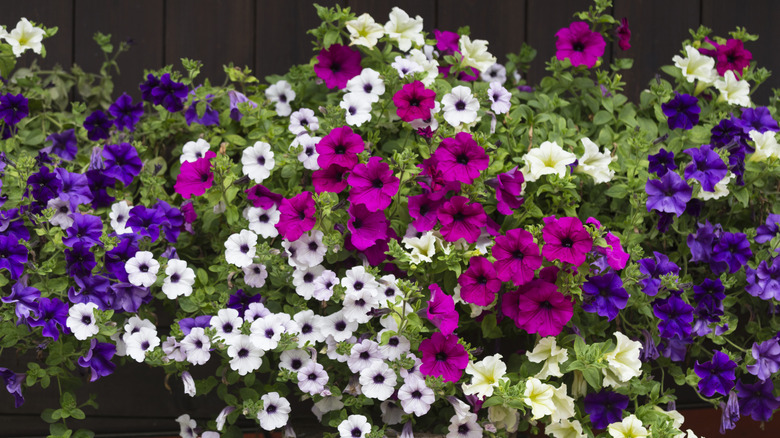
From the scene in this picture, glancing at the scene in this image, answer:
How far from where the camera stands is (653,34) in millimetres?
2162

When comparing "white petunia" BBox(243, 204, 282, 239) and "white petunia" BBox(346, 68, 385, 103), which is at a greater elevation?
"white petunia" BBox(346, 68, 385, 103)

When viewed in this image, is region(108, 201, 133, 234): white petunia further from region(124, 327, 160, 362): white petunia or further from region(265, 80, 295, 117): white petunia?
region(265, 80, 295, 117): white petunia

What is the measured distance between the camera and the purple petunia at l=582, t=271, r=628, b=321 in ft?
4.71

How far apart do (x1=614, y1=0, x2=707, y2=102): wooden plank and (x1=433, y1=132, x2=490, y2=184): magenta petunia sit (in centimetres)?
87

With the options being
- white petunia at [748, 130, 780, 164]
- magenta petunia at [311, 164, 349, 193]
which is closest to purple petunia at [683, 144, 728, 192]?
white petunia at [748, 130, 780, 164]

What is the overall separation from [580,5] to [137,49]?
1.24 m

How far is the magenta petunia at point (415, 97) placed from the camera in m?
1.55

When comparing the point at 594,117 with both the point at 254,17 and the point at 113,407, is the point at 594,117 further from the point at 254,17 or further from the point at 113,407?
the point at 113,407

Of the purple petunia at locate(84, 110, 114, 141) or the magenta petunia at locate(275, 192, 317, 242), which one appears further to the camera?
the purple petunia at locate(84, 110, 114, 141)

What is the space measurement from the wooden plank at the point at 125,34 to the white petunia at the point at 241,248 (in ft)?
2.36

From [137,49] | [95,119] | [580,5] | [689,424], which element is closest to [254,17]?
[137,49]

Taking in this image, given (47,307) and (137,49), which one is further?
(137,49)

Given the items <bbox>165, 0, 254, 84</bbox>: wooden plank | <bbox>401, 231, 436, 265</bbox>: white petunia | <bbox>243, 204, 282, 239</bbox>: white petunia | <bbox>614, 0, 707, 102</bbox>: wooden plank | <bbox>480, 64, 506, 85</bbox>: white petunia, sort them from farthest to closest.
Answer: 1. <bbox>614, 0, 707, 102</bbox>: wooden plank
2. <bbox>165, 0, 254, 84</bbox>: wooden plank
3. <bbox>480, 64, 506, 85</bbox>: white petunia
4. <bbox>243, 204, 282, 239</bbox>: white petunia
5. <bbox>401, 231, 436, 265</bbox>: white petunia

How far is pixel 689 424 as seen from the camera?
1.98 meters
